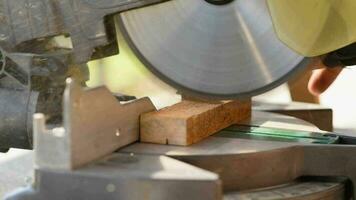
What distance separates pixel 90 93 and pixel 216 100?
1.56 ft

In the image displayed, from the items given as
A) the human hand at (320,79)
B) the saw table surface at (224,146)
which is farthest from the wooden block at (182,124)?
the human hand at (320,79)

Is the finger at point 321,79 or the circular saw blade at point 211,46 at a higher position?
the circular saw blade at point 211,46

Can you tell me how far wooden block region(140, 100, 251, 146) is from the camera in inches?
54.3

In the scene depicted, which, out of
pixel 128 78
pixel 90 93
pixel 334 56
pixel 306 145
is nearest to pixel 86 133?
pixel 90 93

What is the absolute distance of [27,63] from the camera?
1632 mm

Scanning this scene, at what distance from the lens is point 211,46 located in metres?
1.60

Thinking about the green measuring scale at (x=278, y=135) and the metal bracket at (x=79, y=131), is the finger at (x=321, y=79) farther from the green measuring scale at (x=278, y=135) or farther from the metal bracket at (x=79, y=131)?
the metal bracket at (x=79, y=131)

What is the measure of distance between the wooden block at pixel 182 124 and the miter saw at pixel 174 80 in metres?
0.02

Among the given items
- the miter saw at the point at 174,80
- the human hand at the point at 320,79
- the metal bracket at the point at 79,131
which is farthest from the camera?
the human hand at the point at 320,79

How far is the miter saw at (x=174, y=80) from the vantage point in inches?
51.1

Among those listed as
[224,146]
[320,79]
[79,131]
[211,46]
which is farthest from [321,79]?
[79,131]

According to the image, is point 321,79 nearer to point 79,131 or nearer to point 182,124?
point 182,124

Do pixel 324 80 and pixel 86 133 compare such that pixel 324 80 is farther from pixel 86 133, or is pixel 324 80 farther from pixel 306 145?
pixel 86 133

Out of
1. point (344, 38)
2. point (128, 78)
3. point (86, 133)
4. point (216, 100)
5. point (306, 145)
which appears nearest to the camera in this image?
point (86, 133)
